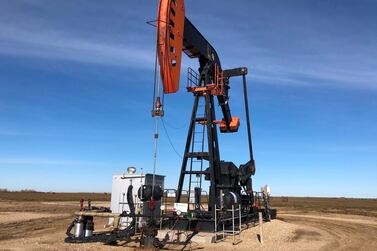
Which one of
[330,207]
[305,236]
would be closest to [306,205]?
[330,207]

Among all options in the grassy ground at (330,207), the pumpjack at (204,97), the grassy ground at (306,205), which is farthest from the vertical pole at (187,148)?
the grassy ground at (330,207)

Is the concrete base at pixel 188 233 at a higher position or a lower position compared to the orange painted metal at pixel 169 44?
lower

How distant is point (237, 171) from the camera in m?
17.0

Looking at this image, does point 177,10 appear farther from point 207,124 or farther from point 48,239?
point 48,239

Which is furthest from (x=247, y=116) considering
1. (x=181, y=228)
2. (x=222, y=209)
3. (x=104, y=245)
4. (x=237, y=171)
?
(x=104, y=245)

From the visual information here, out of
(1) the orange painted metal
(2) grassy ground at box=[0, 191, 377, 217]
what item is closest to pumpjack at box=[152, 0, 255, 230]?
(1) the orange painted metal

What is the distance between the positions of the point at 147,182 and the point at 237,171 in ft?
13.9

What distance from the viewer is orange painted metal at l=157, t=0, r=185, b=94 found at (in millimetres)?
11695

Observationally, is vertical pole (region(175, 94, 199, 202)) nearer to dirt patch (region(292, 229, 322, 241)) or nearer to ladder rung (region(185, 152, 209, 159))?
ladder rung (region(185, 152, 209, 159))

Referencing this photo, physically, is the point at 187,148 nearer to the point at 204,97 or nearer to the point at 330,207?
the point at 204,97

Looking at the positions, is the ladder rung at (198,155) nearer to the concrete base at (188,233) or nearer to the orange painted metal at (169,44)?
the concrete base at (188,233)

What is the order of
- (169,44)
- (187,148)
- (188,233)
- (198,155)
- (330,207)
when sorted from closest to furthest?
(169,44), (188,233), (198,155), (187,148), (330,207)

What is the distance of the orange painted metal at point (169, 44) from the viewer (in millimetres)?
11695

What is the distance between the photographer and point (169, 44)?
12125 mm
